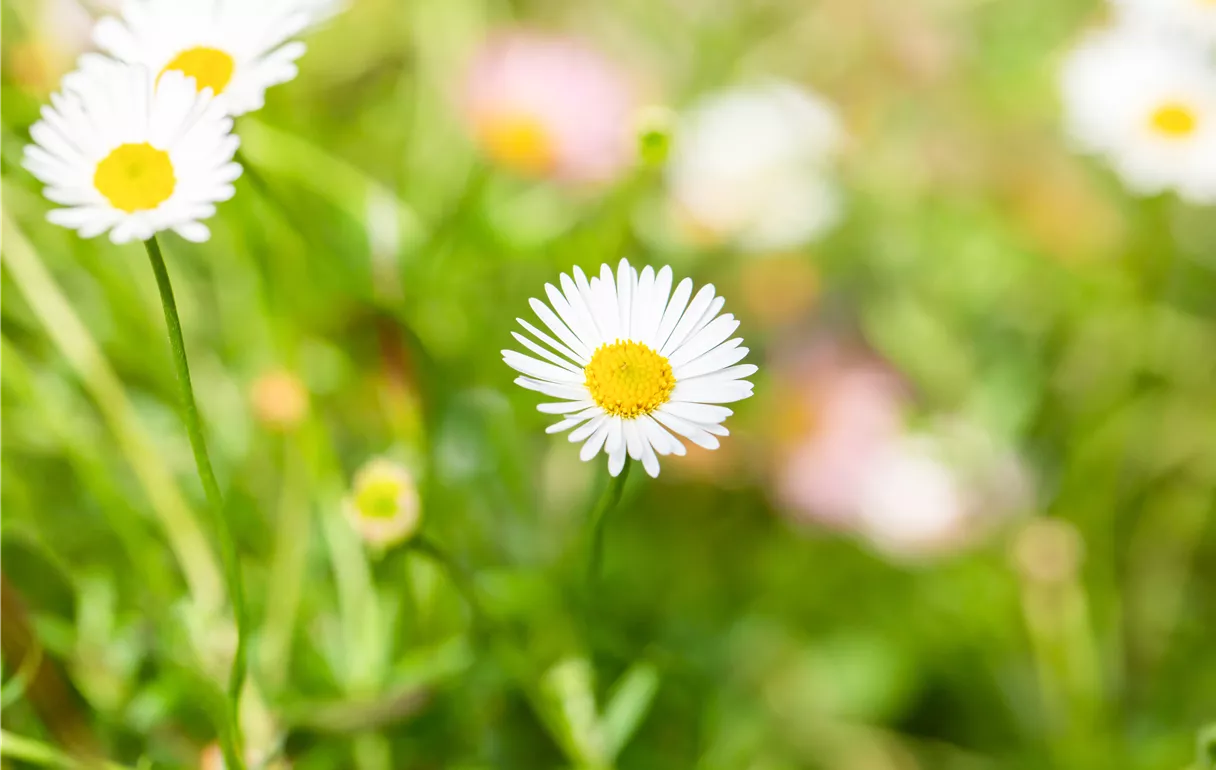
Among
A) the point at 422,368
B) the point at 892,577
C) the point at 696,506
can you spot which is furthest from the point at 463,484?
the point at 892,577

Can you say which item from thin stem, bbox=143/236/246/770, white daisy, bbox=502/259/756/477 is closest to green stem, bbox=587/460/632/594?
white daisy, bbox=502/259/756/477

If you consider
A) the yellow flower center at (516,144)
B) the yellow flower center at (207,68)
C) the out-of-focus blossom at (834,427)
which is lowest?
the yellow flower center at (207,68)

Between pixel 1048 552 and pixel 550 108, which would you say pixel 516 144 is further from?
pixel 1048 552

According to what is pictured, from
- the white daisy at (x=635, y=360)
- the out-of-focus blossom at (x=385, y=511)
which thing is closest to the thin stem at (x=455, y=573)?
the out-of-focus blossom at (x=385, y=511)

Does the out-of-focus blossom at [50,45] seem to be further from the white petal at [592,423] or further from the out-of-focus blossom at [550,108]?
the white petal at [592,423]

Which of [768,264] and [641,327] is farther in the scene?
[768,264]

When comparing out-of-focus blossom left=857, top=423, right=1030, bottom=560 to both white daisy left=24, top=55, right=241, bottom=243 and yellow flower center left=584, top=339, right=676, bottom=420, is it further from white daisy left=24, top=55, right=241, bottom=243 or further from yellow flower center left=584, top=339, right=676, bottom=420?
white daisy left=24, top=55, right=241, bottom=243

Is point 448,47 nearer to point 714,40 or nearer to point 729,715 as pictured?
point 714,40
